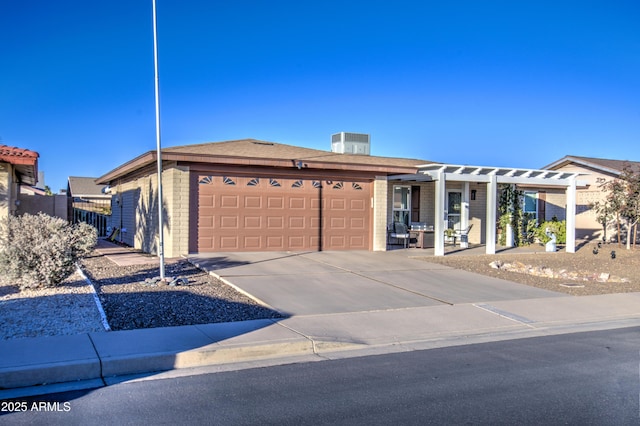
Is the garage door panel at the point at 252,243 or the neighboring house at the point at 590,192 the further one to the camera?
the neighboring house at the point at 590,192

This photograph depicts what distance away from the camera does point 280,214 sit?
18.2 m

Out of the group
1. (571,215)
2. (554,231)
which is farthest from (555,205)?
(571,215)

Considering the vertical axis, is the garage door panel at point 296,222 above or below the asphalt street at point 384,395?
above

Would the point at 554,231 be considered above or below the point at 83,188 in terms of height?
below

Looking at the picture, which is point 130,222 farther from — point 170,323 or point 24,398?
point 24,398

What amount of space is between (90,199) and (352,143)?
94.3 ft

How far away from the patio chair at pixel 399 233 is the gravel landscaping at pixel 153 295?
10.8 ft

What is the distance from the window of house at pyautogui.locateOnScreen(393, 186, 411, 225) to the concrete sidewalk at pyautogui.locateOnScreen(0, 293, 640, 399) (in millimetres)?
11819

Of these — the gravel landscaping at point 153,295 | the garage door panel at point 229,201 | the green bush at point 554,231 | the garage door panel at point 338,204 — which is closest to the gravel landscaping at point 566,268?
the gravel landscaping at point 153,295

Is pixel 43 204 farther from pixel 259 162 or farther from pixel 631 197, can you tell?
pixel 631 197

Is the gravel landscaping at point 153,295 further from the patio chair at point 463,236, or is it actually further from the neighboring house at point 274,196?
the patio chair at point 463,236

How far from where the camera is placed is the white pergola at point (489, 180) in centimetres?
1866

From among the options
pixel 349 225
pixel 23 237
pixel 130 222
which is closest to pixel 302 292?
pixel 23 237

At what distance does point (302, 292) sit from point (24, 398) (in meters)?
6.47
